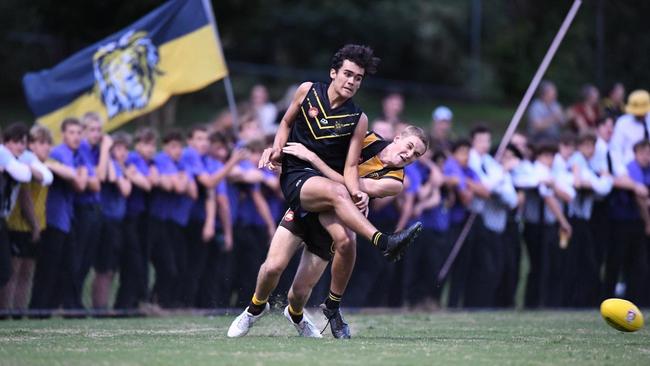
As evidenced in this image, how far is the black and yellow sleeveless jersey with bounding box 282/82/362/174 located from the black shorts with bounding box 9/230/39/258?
11.6ft

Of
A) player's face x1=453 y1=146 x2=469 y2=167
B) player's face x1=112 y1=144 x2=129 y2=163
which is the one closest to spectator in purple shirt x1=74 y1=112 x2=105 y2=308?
player's face x1=112 y1=144 x2=129 y2=163

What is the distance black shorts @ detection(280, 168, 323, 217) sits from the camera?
9664 mm

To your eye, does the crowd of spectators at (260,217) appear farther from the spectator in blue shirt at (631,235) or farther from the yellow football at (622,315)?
the yellow football at (622,315)

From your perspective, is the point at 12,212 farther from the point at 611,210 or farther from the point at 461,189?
the point at 611,210

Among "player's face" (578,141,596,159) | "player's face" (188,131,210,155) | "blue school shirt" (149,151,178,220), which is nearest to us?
"blue school shirt" (149,151,178,220)

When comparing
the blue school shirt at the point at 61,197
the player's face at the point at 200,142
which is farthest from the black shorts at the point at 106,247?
the player's face at the point at 200,142

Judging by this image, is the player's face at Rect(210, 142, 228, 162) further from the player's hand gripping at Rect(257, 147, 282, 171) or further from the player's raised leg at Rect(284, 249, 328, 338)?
the player's raised leg at Rect(284, 249, 328, 338)

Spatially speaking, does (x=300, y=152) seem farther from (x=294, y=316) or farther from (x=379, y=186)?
(x=294, y=316)

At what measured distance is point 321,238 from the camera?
9953 mm

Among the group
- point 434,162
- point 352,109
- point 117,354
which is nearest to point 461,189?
point 434,162

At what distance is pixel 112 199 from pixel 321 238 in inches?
150

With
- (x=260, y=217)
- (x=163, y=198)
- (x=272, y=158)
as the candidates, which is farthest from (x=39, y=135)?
(x=272, y=158)

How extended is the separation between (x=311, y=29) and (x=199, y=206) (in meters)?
19.1

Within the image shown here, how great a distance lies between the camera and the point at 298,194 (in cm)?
963
